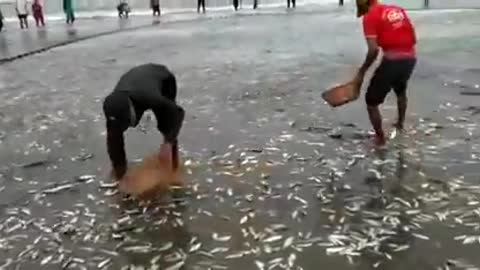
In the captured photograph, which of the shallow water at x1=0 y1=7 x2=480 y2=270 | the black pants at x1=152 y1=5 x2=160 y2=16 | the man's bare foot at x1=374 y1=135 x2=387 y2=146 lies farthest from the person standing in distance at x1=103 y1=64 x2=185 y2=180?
the black pants at x1=152 y1=5 x2=160 y2=16

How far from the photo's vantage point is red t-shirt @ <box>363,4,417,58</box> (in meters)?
8.60

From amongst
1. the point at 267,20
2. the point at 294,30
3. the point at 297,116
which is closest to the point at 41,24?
the point at 267,20

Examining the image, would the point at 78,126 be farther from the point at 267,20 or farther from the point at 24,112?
the point at 267,20

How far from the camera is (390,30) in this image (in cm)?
868

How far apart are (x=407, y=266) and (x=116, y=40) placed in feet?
72.9

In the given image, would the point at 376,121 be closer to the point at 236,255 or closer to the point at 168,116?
the point at 168,116

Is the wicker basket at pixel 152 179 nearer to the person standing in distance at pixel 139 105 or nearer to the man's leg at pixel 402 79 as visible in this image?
the person standing in distance at pixel 139 105

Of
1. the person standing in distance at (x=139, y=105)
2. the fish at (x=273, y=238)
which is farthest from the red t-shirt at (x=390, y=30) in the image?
the fish at (x=273, y=238)

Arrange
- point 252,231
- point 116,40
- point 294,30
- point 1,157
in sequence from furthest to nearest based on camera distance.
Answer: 1. point 294,30
2. point 116,40
3. point 1,157
4. point 252,231

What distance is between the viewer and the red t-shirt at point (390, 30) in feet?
28.2

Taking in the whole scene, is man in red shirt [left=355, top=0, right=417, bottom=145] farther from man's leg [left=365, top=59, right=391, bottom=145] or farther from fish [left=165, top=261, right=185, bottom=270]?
fish [left=165, top=261, right=185, bottom=270]

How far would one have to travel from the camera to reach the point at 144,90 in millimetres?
6844

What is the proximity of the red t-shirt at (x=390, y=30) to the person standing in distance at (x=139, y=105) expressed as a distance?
101 inches

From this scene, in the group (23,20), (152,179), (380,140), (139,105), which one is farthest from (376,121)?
(23,20)
